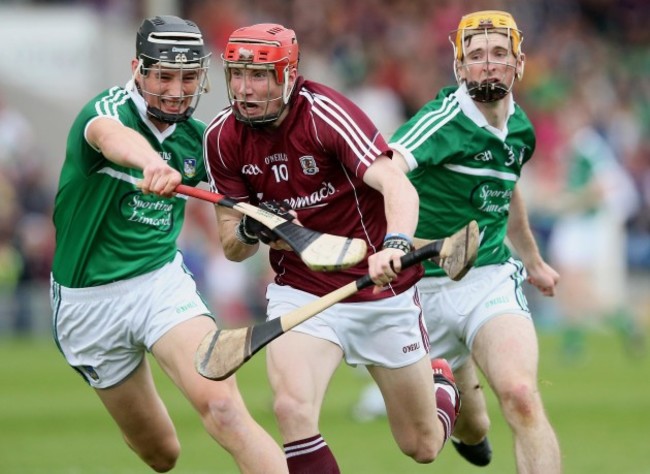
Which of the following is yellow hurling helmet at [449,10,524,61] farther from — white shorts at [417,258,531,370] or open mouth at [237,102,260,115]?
open mouth at [237,102,260,115]

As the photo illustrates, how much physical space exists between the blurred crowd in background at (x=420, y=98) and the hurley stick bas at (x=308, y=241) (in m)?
10.2

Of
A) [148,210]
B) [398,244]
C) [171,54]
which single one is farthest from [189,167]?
[398,244]

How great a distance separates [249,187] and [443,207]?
3.71 ft

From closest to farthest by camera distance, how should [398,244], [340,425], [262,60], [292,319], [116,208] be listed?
[398,244] → [292,319] → [262,60] → [116,208] → [340,425]

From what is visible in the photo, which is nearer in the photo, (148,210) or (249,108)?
(249,108)

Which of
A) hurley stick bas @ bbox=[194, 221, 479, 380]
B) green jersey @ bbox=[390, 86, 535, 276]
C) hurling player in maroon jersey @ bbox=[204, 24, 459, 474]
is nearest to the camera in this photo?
hurley stick bas @ bbox=[194, 221, 479, 380]

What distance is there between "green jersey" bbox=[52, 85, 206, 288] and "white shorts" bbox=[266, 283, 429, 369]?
783mm

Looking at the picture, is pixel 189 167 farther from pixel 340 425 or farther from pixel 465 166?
pixel 340 425

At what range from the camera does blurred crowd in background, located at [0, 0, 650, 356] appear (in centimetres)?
1906

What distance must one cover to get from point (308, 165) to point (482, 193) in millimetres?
1181

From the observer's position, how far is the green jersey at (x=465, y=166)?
7.37m

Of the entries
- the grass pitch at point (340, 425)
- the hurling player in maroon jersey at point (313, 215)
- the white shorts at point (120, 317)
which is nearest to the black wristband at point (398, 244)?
the hurling player in maroon jersey at point (313, 215)

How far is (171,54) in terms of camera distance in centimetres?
713

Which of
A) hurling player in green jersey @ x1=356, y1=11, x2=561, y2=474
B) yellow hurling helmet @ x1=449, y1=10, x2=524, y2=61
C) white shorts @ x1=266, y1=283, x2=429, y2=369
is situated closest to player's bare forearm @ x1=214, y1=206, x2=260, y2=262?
white shorts @ x1=266, y1=283, x2=429, y2=369
